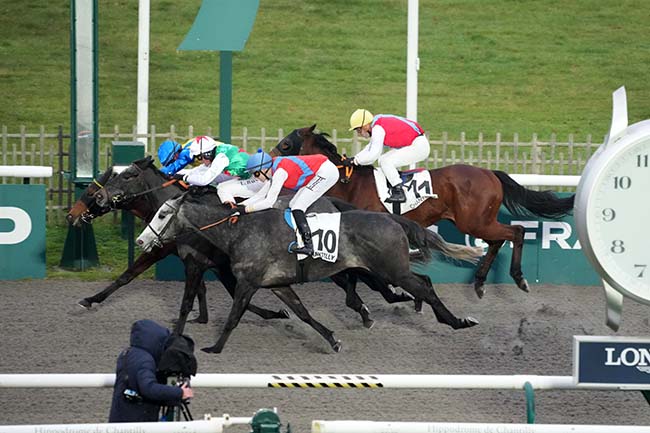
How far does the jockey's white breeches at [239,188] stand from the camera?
36.4ft

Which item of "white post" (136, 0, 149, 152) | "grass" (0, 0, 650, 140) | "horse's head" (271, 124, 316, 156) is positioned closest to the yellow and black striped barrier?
"horse's head" (271, 124, 316, 156)

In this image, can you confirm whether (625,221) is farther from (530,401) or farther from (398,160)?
(398,160)

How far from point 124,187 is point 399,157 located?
9.02 feet

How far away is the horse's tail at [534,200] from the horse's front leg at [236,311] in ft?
11.2

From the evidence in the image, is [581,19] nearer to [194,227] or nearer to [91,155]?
[91,155]

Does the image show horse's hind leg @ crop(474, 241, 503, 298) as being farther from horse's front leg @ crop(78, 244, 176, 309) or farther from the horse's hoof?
horse's front leg @ crop(78, 244, 176, 309)

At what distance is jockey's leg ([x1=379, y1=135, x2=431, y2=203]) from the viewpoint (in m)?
Answer: 12.2

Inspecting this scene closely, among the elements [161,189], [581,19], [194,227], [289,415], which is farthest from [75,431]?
[581,19]

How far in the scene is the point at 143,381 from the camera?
20.5 feet

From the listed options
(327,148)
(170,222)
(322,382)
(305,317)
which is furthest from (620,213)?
(327,148)

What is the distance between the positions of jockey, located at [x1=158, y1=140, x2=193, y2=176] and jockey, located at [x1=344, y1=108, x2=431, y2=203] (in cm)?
165

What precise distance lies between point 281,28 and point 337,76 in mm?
2462

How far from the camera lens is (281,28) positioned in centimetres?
2797

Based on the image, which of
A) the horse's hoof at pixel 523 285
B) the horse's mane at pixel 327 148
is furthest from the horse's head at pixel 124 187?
the horse's hoof at pixel 523 285
